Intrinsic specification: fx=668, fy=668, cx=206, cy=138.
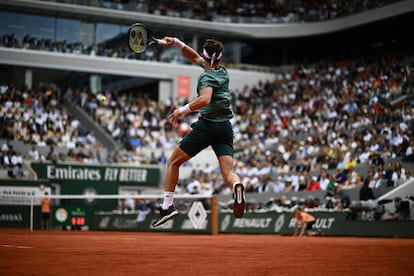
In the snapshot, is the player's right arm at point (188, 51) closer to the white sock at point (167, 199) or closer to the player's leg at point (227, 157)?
the player's leg at point (227, 157)

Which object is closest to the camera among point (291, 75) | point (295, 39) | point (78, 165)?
point (78, 165)

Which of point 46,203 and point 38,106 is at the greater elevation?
point 38,106

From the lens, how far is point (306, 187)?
82.9 ft

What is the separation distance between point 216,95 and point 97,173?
24160 mm

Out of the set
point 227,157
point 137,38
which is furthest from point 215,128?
point 137,38

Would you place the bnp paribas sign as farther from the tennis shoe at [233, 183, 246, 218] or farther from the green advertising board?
the tennis shoe at [233, 183, 246, 218]

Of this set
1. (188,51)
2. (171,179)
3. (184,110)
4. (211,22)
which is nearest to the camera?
(184,110)

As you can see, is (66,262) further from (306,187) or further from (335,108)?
(335,108)

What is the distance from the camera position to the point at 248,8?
152ft

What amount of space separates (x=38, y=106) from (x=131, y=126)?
4.93m

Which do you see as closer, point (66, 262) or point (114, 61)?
point (66, 262)

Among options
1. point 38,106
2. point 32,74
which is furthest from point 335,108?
point 32,74

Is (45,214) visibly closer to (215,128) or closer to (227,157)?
(227,157)

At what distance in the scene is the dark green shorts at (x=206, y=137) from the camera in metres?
8.91
